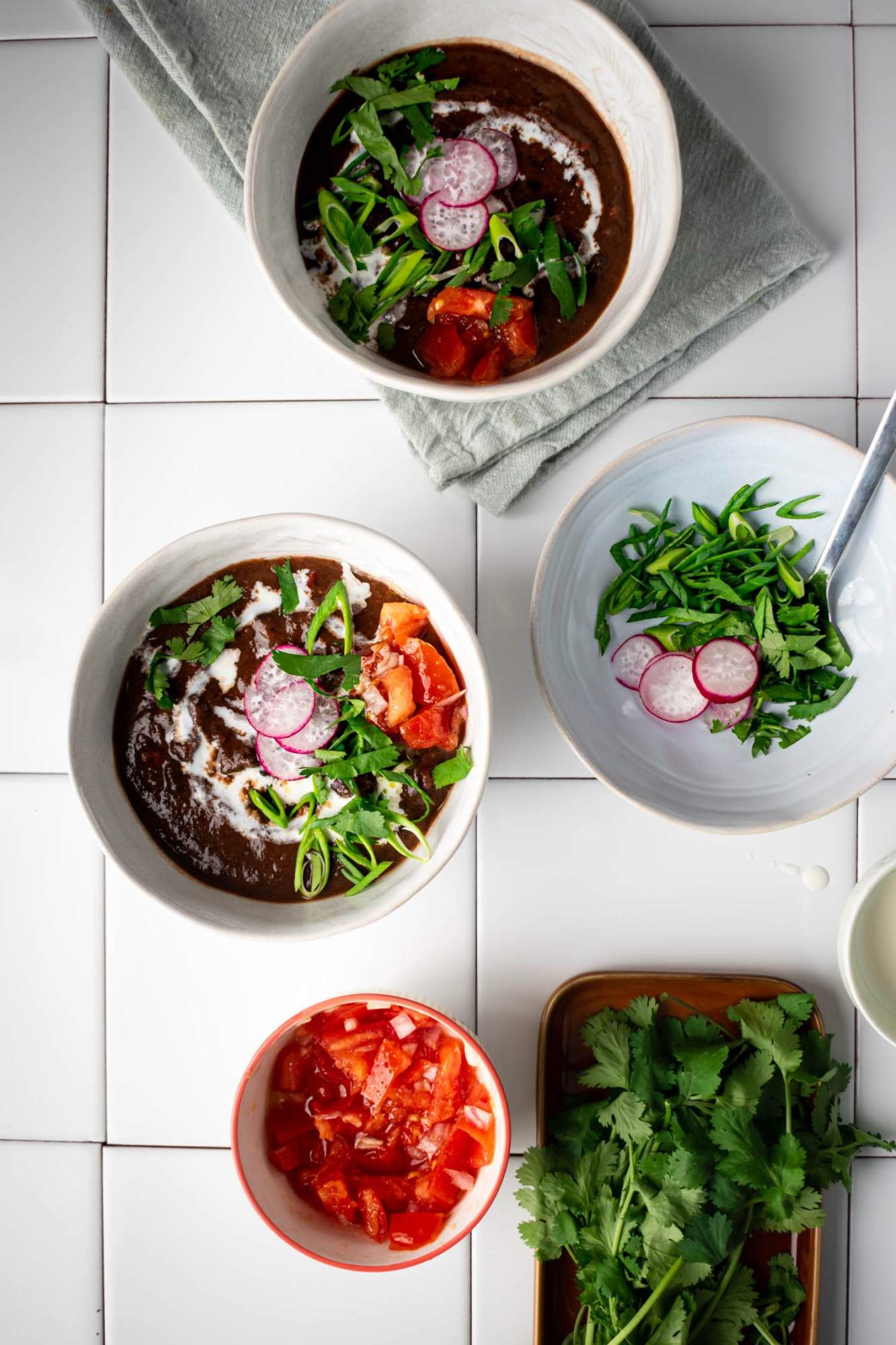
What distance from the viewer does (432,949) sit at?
146cm

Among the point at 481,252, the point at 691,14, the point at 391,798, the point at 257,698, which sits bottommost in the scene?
the point at 391,798

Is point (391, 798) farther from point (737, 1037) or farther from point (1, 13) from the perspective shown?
point (1, 13)

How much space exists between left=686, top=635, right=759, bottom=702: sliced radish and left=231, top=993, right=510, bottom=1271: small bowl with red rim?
0.53 metres

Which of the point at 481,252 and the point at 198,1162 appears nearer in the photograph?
the point at 481,252

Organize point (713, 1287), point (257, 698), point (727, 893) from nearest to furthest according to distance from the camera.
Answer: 1. point (257, 698)
2. point (713, 1287)
3. point (727, 893)

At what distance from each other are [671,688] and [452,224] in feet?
2.08

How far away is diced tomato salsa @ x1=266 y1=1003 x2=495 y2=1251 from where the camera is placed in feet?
4.43

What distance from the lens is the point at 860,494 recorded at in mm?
1293

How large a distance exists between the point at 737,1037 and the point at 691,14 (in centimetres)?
138

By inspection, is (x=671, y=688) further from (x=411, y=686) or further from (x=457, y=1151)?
(x=457, y=1151)

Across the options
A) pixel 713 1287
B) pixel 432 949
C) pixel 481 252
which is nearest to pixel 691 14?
pixel 481 252

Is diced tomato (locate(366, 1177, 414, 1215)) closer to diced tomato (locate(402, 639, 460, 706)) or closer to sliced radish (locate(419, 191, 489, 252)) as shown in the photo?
diced tomato (locate(402, 639, 460, 706))

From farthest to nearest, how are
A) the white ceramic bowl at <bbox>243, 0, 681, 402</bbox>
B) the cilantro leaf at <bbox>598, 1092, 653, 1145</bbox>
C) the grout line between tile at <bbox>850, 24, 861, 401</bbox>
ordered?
1. the grout line between tile at <bbox>850, 24, 861, 401</bbox>
2. the cilantro leaf at <bbox>598, 1092, 653, 1145</bbox>
3. the white ceramic bowl at <bbox>243, 0, 681, 402</bbox>

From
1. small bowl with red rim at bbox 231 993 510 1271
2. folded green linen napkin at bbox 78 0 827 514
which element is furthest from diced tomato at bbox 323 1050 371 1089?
folded green linen napkin at bbox 78 0 827 514
